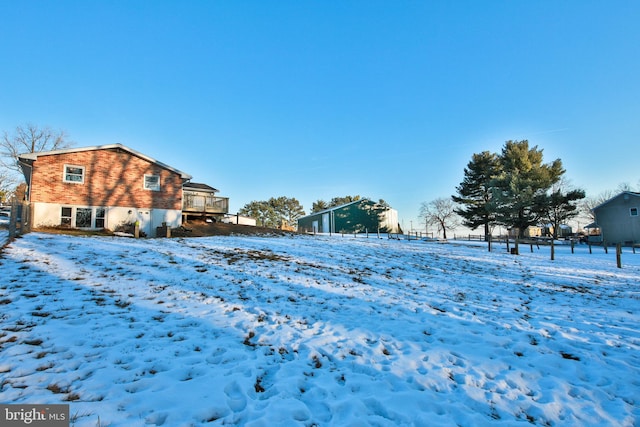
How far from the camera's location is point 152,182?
23.5m

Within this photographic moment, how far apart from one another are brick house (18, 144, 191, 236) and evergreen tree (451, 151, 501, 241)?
3824 centimetres

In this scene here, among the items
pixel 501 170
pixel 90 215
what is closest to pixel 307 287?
pixel 90 215

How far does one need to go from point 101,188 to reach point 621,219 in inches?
1983

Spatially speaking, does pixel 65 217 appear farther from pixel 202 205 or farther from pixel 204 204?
pixel 204 204

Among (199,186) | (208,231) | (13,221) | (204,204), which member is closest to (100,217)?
(208,231)

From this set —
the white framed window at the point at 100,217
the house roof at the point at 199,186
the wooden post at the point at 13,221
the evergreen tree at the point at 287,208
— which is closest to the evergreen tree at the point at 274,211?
the evergreen tree at the point at 287,208

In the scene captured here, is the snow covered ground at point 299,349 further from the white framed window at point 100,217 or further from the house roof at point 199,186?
the house roof at point 199,186

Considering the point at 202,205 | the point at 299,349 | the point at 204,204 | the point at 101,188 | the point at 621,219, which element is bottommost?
the point at 299,349

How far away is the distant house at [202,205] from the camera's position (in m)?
27.4

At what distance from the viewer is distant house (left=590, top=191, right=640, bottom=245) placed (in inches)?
1238

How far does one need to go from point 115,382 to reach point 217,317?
2407mm

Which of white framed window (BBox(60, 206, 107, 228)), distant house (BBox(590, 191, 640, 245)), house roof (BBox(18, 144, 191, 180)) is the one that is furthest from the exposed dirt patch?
distant house (BBox(590, 191, 640, 245))

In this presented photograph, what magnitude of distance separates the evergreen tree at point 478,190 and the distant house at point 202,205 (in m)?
33.9

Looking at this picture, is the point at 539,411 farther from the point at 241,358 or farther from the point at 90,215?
the point at 90,215
